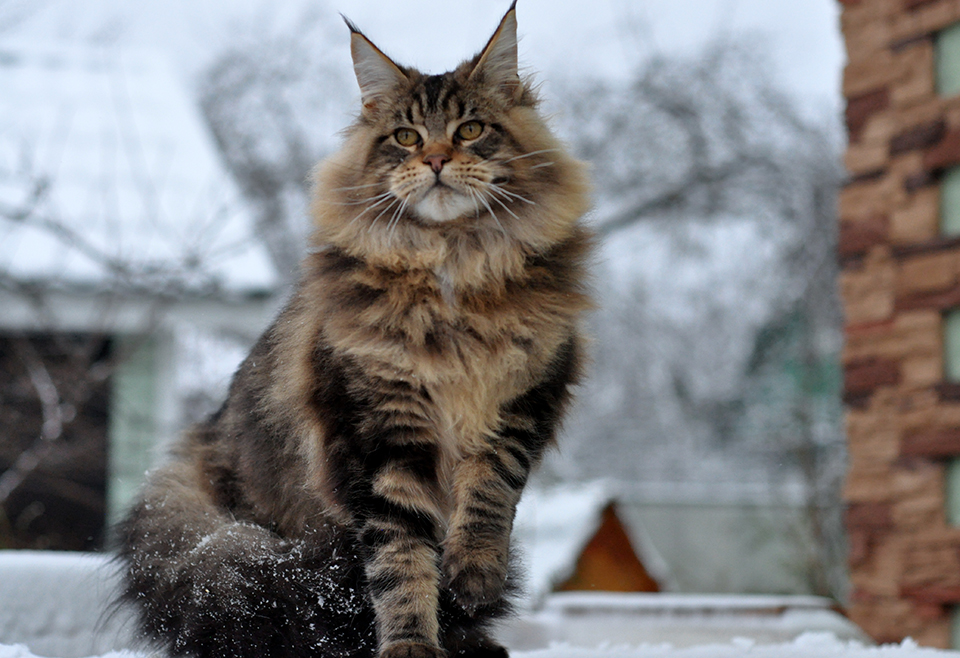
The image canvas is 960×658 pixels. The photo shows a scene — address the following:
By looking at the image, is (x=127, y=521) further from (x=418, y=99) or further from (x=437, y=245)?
(x=418, y=99)

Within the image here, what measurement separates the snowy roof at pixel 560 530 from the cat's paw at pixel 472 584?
2.91m

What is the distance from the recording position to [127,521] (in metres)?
2.35

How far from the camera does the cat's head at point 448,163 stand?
6.81ft

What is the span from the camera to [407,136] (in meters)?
2.17

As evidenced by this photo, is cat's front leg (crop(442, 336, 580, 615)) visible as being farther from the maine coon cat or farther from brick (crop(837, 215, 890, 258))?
brick (crop(837, 215, 890, 258))

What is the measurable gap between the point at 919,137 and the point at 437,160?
2.46 meters

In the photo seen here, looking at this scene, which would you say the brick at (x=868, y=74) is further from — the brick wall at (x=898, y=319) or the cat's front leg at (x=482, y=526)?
the cat's front leg at (x=482, y=526)

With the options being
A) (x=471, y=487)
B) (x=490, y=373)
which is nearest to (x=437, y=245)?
(x=490, y=373)

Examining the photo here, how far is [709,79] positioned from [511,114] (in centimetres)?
793

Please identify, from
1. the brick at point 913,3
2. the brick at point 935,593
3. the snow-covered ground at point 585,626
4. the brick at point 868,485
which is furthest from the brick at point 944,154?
the snow-covered ground at point 585,626

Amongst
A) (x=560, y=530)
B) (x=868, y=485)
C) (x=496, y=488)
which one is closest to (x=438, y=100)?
(x=496, y=488)

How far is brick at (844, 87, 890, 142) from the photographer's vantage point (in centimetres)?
381

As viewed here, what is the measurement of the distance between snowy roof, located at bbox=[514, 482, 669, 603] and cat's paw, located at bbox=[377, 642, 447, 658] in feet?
9.88

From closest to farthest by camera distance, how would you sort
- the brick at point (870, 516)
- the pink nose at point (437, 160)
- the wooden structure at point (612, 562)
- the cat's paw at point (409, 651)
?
the cat's paw at point (409, 651)
the pink nose at point (437, 160)
the brick at point (870, 516)
the wooden structure at point (612, 562)
